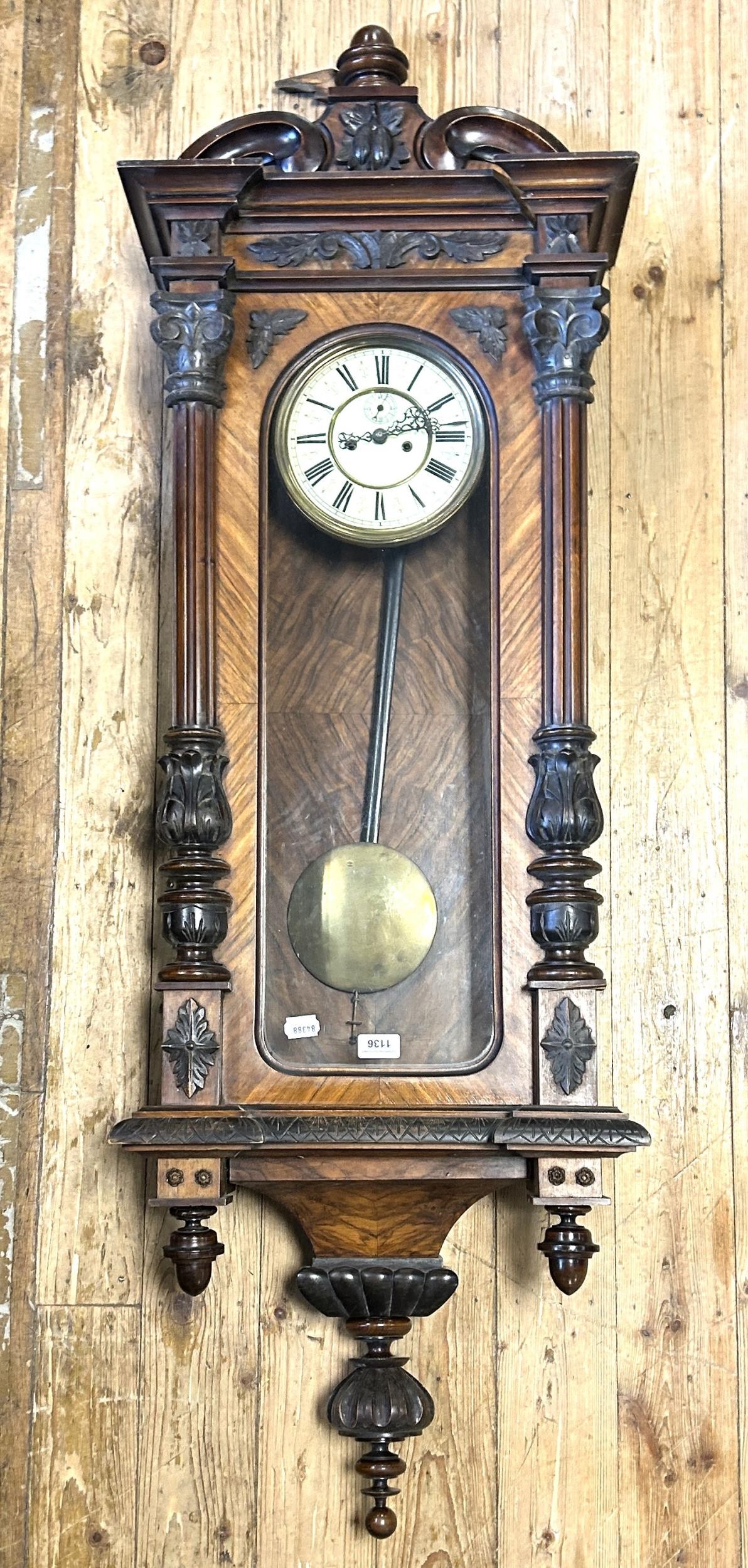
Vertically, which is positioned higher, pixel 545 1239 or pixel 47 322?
pixel 47 322

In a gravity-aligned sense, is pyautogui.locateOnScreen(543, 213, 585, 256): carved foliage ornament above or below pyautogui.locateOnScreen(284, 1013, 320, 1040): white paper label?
above

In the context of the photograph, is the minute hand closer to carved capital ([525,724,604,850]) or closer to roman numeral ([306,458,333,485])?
roman numeral ([306,458,333,485])

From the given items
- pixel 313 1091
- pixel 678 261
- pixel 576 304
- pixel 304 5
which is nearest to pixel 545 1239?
pixel 313 1091

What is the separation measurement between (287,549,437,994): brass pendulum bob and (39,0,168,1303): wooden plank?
9.6 inches

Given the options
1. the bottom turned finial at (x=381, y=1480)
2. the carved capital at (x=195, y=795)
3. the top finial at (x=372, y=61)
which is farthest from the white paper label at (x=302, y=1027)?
the top finial at (x=372, y=61)

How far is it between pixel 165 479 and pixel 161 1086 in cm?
65

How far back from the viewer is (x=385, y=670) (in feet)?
5.27

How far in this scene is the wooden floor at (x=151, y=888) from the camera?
1.63 m

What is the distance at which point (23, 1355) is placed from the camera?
1.66 meters

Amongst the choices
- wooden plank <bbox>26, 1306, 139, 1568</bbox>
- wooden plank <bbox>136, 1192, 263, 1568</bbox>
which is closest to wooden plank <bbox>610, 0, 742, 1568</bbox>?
wooden plank <bbox>136, 1192, 263, 1568</bbox>

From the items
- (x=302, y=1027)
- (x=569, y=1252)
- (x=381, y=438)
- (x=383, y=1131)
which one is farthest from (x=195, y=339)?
(x=569, y=1252)

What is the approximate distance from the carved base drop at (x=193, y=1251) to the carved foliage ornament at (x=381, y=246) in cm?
89

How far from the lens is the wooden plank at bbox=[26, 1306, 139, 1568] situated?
163 cm

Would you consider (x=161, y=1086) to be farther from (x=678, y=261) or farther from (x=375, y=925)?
(x=678, y=261)
